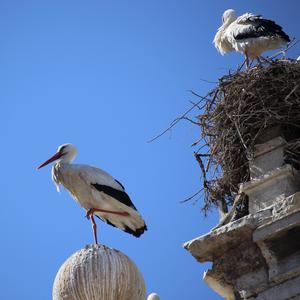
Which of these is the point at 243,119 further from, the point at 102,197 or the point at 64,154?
the point at 64,154

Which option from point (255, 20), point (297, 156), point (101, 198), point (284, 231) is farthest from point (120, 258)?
point (255, 20)

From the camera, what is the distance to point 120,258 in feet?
19.5

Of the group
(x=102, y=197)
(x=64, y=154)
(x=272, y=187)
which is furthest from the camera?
(x=64, y=154)

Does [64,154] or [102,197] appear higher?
[64,154]

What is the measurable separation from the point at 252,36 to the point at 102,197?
11.0 feet

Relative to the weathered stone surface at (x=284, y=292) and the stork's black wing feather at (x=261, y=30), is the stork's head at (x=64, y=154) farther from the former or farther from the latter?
the weathered stone surface at (x=284, y=292)

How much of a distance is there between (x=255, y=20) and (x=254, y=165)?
5.39m

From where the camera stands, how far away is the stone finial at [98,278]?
5723 millimetres

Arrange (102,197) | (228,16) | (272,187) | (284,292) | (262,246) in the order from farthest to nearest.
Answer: (228,16) < (102,197) < (272,187) < (262,246) < (284,292)

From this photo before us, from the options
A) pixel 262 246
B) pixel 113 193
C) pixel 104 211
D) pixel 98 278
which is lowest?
pixel 262 246

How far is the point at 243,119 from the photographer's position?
23.8ft

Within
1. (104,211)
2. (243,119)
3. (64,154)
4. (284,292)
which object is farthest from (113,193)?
(284,292)

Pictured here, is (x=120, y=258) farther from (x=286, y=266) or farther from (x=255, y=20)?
(x=255, y=20)

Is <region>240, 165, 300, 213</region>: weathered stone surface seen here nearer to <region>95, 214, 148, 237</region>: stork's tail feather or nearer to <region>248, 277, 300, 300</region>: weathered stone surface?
<region>248, 277, 300, 300</region>: weathered stone surface
